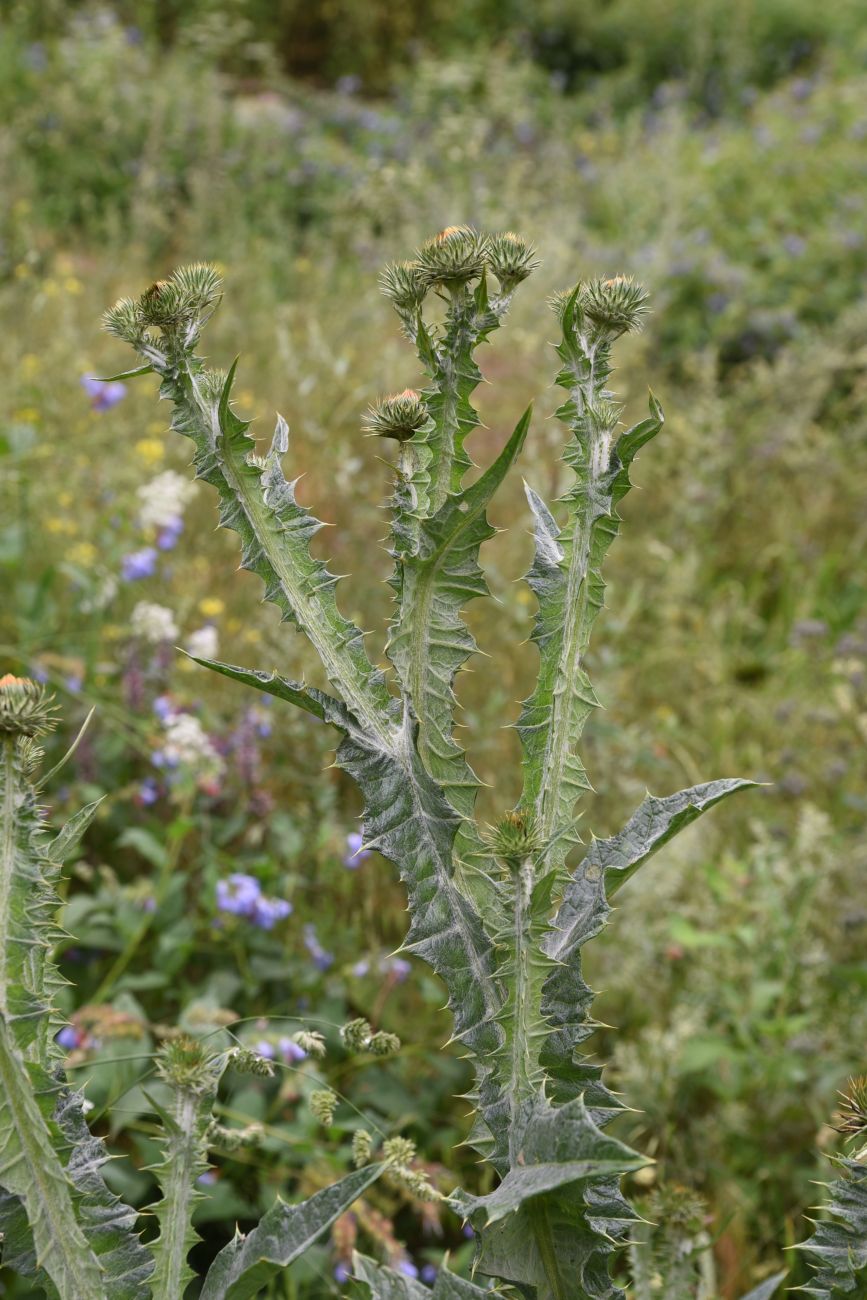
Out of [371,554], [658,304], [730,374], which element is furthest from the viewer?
[730,374]

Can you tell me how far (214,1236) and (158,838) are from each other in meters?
0.83

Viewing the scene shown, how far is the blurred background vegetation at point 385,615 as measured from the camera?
2281 mm

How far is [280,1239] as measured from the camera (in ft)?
3.18

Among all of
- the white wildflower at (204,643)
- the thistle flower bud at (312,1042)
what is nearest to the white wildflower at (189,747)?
the white wildflower at (204,643)

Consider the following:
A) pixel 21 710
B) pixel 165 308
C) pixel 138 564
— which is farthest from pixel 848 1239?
pixel 138 564

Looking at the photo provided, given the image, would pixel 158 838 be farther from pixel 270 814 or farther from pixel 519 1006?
pixel 519 1006

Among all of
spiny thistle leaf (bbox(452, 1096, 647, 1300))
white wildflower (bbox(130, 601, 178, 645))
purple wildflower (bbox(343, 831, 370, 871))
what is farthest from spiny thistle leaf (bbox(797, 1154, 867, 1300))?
white wildflower (bbox(130, 601, 178, 645))

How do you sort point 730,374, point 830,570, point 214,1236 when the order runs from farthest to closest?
1. point 730,374
2. point 830,570
3. point 214,1236

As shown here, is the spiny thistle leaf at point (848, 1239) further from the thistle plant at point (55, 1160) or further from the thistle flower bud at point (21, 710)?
the thistle flower bud at point (21, 710)

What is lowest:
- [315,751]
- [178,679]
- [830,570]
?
[315,751]

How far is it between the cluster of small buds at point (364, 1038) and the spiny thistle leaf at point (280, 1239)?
0.91 ft

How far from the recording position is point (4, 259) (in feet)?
13.7

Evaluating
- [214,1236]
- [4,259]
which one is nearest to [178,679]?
[214,1236]

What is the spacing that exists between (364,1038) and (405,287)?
76 centimetres
